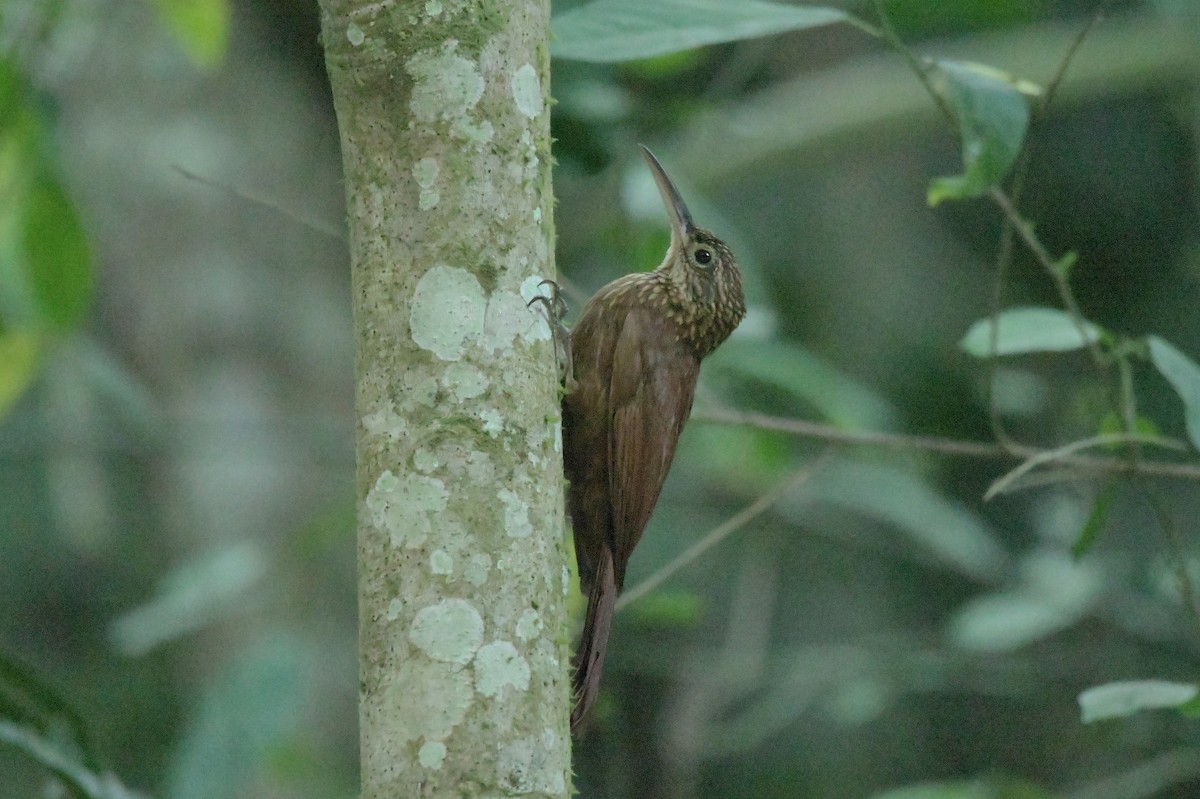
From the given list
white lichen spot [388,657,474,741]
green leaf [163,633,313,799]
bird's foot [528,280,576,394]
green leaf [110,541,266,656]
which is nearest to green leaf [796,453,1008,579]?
bird's foot [528,280,576,394]

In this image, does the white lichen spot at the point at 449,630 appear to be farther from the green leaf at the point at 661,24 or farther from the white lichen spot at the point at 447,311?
the green leaf at the point at 661,24

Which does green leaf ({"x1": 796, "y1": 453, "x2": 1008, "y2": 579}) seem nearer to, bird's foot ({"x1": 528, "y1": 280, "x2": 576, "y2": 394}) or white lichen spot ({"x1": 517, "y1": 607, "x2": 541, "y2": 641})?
bird's foot ({"x1": 528, "y1": 280, "x2": 576, "y2": 394})

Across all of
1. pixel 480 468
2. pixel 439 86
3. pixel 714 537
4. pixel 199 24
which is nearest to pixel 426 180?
pixel 439 86

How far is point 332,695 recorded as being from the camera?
502 cm

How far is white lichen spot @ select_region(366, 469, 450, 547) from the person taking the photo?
1.73m

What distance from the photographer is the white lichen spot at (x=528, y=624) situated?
1.72 m

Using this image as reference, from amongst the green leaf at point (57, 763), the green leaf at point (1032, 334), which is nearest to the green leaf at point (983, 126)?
the green leaf at point (1032, 334)

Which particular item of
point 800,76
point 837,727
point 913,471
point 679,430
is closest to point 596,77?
point 679,430

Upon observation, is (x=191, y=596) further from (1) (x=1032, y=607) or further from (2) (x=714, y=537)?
(1) (x=1032, y=607)

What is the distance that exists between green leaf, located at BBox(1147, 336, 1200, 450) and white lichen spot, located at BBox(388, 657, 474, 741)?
1410mm

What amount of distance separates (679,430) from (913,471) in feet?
7.00

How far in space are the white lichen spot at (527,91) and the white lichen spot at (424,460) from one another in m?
0.50

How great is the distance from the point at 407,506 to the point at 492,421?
0.50 ft

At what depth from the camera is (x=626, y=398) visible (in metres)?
3.03
